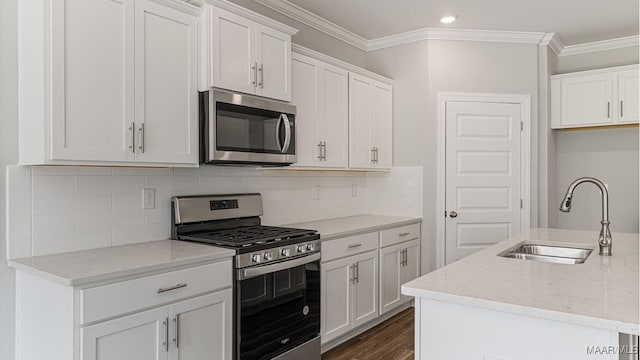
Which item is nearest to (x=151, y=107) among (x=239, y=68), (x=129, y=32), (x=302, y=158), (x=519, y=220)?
(x=129, y=32)

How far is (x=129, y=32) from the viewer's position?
2170mm

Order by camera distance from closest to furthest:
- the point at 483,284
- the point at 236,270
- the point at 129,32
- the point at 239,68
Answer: the point at 483,284 → the point at 129,32 → the point at 236,270 → the point at 239,68

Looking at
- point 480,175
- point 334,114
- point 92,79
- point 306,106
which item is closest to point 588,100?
point 480,175

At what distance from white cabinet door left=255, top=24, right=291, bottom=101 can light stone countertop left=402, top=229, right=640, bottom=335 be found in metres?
1.58

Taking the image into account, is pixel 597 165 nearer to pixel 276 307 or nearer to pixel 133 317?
pixel 276 307

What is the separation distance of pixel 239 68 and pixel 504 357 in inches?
80.2

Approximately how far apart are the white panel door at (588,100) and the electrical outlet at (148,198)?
394cm

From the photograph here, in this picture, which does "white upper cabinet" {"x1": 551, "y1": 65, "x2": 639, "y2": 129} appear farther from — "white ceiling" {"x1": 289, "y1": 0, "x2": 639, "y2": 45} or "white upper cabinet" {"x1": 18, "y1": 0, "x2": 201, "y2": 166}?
"white upper cabinet" {"x1": 18, "y1": 0, "x2": 201, "y2": 166}

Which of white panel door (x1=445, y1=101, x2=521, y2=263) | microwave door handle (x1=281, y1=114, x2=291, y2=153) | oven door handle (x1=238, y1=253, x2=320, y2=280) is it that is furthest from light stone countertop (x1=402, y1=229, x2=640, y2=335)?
white panel door (x1=445, y1=101, x2=521, y2=263)

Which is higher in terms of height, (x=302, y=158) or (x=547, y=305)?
(x=302, y=158)

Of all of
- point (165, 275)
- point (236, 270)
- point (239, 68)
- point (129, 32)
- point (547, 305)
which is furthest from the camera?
point (239, 68)

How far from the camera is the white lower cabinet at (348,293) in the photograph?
10.0 ft

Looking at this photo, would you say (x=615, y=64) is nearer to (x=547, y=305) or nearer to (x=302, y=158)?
Answer: (x=302, y=158)

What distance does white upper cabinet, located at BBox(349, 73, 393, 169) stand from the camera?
12.6 ft
